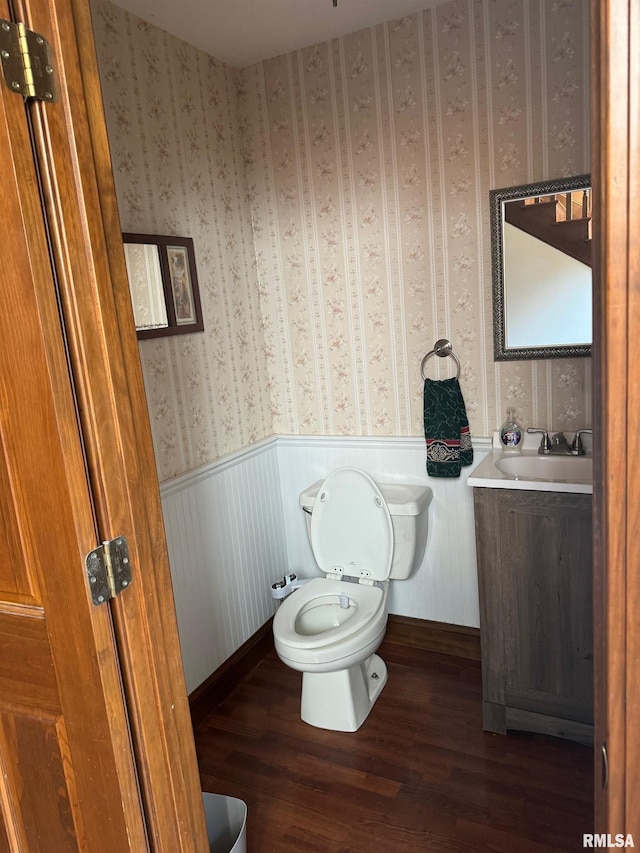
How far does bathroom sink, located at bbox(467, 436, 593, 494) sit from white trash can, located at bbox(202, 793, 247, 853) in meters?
1.19

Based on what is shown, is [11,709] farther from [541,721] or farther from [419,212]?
[419,212]

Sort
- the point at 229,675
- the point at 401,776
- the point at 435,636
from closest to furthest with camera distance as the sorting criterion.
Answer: the point at 401,776 < the point at 229,675 < the point at 435,636

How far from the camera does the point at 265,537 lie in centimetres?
286

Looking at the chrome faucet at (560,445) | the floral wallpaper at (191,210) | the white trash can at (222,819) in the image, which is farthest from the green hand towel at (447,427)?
the white trash can at (222,819)

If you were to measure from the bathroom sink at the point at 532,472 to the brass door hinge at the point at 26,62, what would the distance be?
1603 mm

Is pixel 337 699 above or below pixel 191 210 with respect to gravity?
below

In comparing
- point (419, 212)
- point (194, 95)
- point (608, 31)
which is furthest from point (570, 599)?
point (194, 95)

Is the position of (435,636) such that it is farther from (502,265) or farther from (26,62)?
(26,62)

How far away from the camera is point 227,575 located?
258 centimetres

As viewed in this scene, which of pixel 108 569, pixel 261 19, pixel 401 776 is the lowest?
pixel 401 776

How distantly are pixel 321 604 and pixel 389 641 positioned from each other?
0.52 metres

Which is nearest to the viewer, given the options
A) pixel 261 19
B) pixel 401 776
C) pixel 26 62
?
pixel 26 62

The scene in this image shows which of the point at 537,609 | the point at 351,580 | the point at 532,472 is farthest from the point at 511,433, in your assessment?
the point at 351,580

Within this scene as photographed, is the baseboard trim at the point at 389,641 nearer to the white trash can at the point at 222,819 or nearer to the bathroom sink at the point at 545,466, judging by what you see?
the white trash can at the point at 222,819
